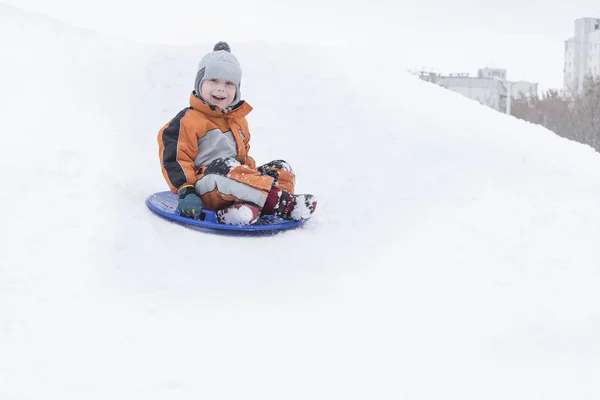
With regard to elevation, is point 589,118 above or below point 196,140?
above

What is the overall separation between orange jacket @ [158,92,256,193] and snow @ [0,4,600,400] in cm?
33

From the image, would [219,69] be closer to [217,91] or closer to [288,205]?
[217,91]

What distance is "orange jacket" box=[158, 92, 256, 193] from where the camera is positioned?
3.82 meters

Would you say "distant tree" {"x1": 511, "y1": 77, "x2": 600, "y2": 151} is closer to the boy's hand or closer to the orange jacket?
the orange jacket

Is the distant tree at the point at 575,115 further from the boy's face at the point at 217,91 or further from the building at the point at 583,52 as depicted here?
the building at the point at 583,52

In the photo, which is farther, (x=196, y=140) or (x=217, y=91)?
(x=217, y=91)

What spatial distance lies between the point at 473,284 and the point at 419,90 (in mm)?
4908

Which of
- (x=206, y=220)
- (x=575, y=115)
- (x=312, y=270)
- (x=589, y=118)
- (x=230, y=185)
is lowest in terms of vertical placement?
(x=312, y=270)

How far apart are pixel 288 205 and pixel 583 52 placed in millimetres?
54719

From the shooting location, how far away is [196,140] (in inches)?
155

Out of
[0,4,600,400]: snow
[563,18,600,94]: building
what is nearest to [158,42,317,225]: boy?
[0,4,600,400]: snow

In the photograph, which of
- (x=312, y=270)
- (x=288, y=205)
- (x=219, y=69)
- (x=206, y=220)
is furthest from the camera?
(x=219, y=69)

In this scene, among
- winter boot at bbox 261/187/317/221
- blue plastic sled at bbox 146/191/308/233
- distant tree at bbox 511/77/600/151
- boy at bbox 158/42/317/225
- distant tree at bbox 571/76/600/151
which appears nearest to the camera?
blue plastic sled at bbox 146/191/308/233

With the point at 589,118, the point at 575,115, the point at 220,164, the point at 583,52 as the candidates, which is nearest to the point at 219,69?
the point at 220,164
